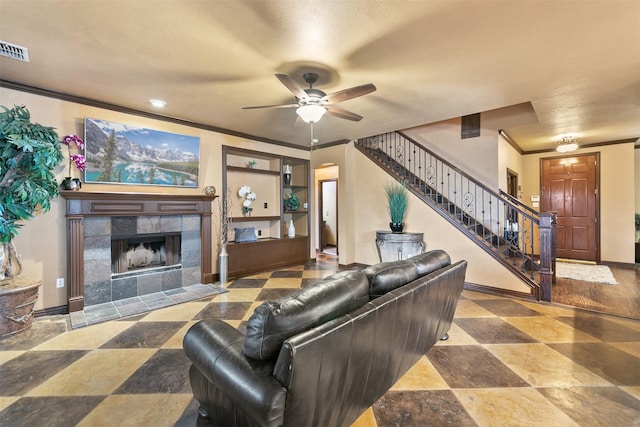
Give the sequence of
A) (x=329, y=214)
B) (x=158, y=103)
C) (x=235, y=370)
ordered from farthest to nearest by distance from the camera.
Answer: (x=329, y=214)
(x=158, y=103)
(x=235, y=370)

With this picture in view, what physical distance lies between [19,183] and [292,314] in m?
3.29

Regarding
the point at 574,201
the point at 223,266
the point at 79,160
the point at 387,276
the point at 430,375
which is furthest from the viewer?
the point at 574,201

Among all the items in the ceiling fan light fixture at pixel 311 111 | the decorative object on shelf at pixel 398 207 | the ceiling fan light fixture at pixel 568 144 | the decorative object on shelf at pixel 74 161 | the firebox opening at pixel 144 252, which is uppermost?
the ceiling fan light fixture at pixel 568 144

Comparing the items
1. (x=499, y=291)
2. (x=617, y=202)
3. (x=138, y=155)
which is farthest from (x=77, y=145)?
(x=617, y=202)

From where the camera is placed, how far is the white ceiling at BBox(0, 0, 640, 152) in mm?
1965

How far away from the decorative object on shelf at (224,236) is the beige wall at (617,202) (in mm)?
7834

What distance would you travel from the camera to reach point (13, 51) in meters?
2.45

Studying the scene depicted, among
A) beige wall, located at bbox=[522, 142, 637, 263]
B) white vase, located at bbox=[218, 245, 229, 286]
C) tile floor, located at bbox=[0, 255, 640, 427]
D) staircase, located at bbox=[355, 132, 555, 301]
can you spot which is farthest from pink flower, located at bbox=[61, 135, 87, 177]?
beige wall, located at bbox=[522, 142, 637, 263]

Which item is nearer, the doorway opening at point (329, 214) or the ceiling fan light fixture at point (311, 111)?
the ceiling fan light fixture at point (311, 111)

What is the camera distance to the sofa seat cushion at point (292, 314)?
3.96 ft

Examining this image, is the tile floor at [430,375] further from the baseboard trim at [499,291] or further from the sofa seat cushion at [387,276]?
the sofa seat cushion at [387,276]

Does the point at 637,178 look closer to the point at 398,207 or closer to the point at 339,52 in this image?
the point at 398,207

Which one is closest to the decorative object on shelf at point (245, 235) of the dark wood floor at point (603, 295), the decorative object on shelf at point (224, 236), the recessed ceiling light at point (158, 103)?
the decorative object on shelf at point (224, 236)

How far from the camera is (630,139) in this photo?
18.6 ft
